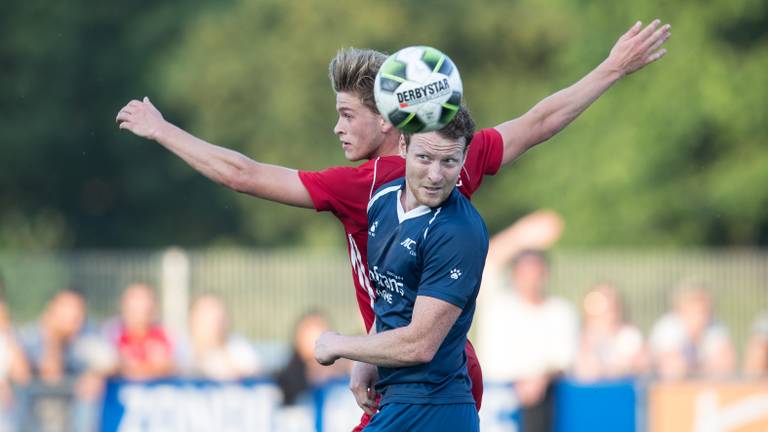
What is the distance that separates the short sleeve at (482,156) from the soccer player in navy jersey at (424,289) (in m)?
0.53

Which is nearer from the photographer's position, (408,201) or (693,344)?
(408,201)

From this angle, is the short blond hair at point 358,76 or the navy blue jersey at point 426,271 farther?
the short blond hair at point 358,76

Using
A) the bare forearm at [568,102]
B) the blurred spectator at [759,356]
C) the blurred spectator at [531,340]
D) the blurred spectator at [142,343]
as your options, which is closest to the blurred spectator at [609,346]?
the blurred spectator at [531,340]

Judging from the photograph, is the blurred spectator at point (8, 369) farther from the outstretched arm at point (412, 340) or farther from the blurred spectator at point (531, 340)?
the outstretched arm at point (412, 340)

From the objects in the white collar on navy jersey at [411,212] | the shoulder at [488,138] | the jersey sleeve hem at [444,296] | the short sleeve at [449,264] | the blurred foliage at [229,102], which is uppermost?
the blurred foliage at [229,102]

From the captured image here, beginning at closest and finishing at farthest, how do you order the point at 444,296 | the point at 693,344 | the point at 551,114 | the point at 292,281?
the point at 444,296, the point at 551,114, the point at 693,344, the point at 292,281

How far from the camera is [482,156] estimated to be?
668cm

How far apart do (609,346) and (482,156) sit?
23.0ft

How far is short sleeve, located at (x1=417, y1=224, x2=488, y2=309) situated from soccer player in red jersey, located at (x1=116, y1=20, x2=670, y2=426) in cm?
65

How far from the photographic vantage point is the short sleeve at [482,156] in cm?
659

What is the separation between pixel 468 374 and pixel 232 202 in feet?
106

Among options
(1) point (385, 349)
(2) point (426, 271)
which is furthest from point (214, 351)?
(2) point (426, 271)

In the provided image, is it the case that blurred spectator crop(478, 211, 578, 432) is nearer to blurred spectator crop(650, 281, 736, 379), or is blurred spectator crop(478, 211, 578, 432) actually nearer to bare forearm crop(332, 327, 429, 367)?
blurred spectator crop(650, 281, 736, 379)

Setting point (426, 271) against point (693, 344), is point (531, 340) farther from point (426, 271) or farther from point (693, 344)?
point (426, 271)
